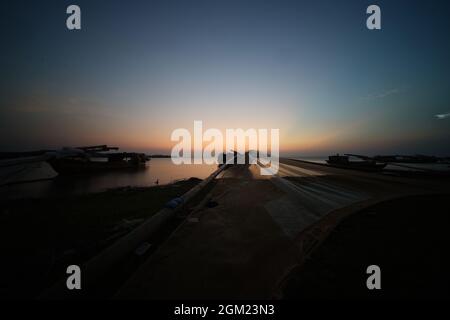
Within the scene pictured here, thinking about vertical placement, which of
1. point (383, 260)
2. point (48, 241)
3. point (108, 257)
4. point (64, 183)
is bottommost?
point (64, 183)

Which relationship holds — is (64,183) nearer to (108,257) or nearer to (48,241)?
(48,241)

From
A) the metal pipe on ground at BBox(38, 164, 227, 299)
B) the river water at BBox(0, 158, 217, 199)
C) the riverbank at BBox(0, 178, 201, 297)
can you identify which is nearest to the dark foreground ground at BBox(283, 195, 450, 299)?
the metal pipe on ground at BBox(38, 164, 227, 299)

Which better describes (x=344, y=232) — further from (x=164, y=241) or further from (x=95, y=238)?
(x=95, y=238)

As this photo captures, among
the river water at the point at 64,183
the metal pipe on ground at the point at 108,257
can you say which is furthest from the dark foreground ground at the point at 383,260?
the river water at the point at 64,183

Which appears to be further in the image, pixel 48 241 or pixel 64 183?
pixel 64 183

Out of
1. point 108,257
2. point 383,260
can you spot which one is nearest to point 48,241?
point 108,257

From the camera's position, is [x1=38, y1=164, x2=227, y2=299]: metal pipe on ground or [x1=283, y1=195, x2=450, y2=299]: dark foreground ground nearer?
[x1=38, y1=164, x2=227, y2=299]: metal pipe on ground

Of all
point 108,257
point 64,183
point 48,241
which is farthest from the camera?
point 64,183

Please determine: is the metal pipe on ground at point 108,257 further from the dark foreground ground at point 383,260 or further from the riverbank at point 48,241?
the dark foreground ground at point 383,260

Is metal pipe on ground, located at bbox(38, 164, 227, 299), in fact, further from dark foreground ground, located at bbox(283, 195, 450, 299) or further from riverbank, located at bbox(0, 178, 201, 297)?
dark foreground ground, located at bbox(283, 195, 450, 299)
